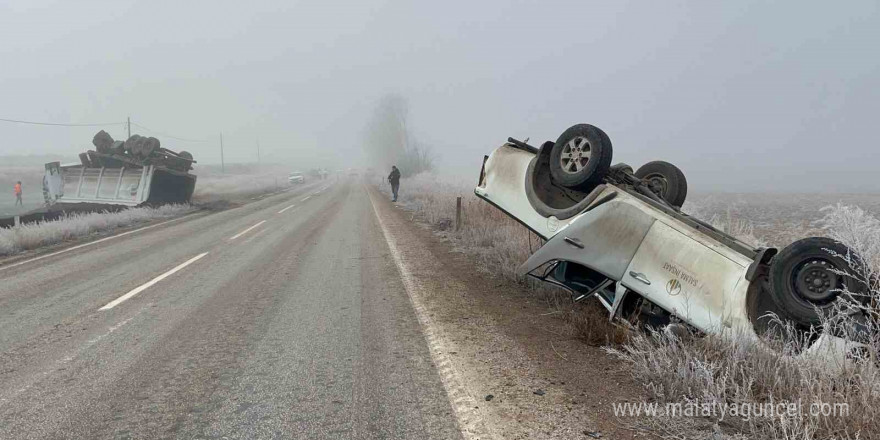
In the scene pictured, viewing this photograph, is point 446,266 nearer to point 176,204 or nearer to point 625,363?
point 625,363

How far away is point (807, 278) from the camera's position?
10.7 feet

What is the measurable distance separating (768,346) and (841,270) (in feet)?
2.32

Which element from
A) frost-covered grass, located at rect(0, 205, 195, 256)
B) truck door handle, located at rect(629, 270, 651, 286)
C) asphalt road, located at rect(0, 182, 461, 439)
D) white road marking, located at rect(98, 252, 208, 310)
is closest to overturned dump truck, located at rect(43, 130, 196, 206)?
frost-covered grass, located at rect(0, 205, 195, 256)

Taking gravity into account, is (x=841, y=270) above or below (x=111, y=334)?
above

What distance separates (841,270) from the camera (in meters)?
3.08

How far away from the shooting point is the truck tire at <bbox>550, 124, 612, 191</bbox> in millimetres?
4738

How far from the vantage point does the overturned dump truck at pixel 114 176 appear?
18844mm

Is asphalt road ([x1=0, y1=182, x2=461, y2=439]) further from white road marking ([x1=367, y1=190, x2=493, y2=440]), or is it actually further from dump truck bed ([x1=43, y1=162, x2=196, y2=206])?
dump truck bed ([x1=43, y1=162, x2=196, y2=206])

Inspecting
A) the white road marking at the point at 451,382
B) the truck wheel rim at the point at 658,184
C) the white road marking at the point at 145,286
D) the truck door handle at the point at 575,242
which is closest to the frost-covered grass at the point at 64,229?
the white road marking at the point at 145,286

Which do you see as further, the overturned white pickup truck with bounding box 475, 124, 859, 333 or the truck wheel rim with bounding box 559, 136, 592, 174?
the truck wheel rim with bounding box 559, 136, 592, 174

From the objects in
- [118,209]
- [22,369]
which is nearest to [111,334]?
[22,369]

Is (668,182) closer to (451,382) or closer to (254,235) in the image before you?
(451,382)

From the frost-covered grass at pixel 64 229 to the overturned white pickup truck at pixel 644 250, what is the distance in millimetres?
11546

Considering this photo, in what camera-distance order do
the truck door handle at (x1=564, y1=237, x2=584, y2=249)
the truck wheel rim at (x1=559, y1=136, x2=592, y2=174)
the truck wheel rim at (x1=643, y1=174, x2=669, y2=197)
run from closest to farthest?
the truck door handle at (x1=564, y1=237, x2=584, y2=249)
the truck wheel rim at (x1=559, y1=136, x2=592, y2=174)
the truck wheel rim at (x1=643, y1=174, x2=669, y2=197)
